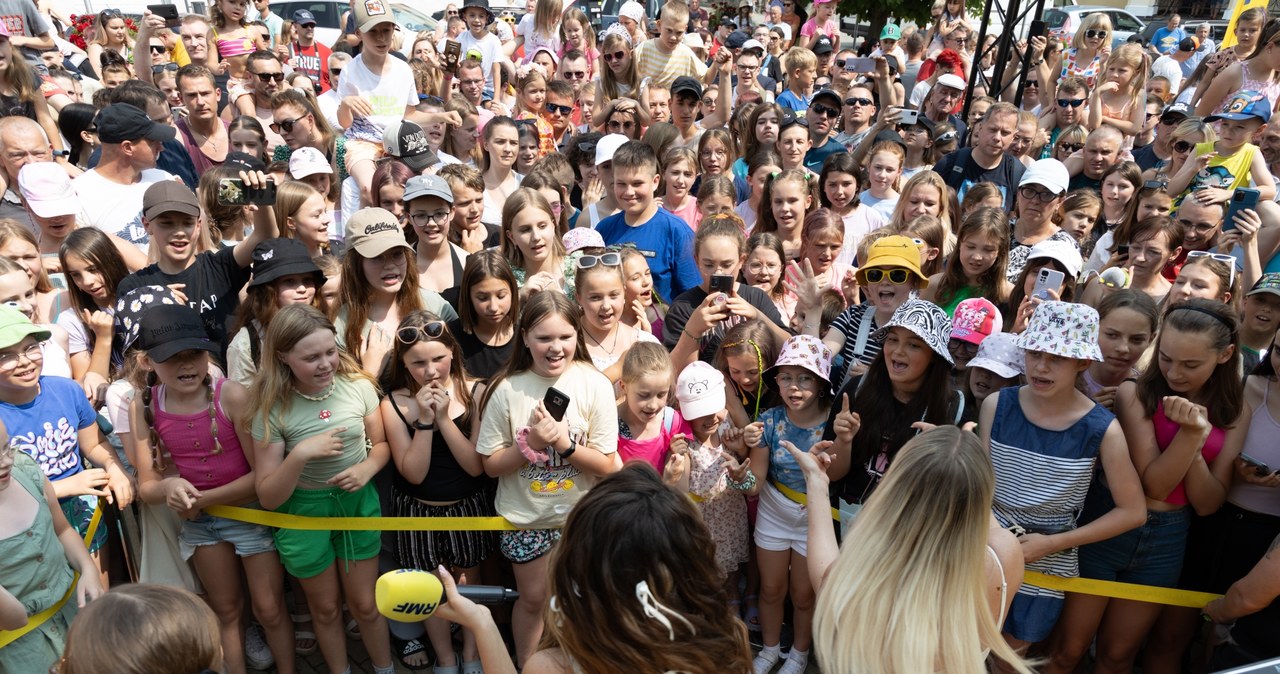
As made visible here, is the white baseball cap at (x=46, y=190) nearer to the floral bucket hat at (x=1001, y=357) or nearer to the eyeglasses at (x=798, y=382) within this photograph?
the eyeglasses at (x=798, y=382)

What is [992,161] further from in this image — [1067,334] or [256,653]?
[256,653]

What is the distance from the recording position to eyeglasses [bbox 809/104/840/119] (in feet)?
23.7

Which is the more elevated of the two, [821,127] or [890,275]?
[821,127]

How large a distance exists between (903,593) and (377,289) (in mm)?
2957

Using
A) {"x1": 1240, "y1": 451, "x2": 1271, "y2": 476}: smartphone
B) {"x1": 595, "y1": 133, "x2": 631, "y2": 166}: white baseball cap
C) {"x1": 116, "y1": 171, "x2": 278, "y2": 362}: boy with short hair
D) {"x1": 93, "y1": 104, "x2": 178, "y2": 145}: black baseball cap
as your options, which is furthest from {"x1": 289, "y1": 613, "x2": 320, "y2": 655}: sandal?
{"x1": 1240, "y1": 451, "x2": 1271, "y2": 476}: smartphone

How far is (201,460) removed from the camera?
355 cm

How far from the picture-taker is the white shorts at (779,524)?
380cm

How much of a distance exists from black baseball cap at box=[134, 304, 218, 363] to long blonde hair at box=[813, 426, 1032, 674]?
263 centimetres

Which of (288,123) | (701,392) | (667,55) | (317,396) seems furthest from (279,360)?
Answer: (667,55)

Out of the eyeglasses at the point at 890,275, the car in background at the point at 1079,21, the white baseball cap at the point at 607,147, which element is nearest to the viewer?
the eyeglasses at the point at 890,275

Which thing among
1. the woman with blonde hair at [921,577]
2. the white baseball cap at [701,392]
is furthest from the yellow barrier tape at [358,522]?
the woman with blonde hair at [921,577]

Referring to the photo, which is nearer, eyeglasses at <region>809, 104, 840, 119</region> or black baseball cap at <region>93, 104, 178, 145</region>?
black baseball cap at <region>93, 104, 178, 145</region>

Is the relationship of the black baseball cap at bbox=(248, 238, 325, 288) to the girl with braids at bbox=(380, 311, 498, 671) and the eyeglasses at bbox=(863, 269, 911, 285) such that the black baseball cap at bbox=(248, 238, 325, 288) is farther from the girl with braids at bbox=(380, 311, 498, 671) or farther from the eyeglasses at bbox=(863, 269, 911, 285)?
the eyeglasses at bbox=(863, 269, 911, 285)

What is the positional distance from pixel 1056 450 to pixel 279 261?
347 centimetres
